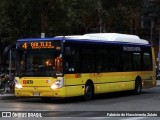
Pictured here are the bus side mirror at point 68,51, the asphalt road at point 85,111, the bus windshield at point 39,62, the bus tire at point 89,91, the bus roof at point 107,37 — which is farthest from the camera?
the bus roof at point 107,37

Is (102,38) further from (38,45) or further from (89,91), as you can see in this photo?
(38,45)

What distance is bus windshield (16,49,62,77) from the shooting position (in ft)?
70.5

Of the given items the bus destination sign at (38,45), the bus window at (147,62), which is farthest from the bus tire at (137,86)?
the bus destination sign at (38,45)

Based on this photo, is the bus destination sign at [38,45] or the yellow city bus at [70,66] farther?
the bus destination sign at [38,45]

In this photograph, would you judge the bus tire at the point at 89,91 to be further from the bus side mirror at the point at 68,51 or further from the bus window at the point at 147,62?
the bus window at the point at 147,62

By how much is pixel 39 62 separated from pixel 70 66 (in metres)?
1.31

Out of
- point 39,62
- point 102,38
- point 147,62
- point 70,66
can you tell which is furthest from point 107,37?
point 39,62

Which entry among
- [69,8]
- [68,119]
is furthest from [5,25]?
[68,119]

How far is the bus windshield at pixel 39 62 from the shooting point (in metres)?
21.5

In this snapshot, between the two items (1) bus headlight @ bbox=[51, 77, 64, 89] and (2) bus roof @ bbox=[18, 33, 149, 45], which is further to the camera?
(2) bus roof @ bbox=[18, 33, 149, 45]

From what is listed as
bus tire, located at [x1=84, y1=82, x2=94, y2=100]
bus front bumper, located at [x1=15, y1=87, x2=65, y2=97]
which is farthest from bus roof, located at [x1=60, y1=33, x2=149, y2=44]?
bus front bumper, located at [x1=15, y1=87, x2=65, y2=97]

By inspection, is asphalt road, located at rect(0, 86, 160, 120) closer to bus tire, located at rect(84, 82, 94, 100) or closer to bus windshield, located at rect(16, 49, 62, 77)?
bus tire, located at rect(84, 82, 94, 100)

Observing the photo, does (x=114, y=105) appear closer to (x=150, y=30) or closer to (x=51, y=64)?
(x=51, y=64)

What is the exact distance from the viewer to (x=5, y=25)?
3088 centimetres
